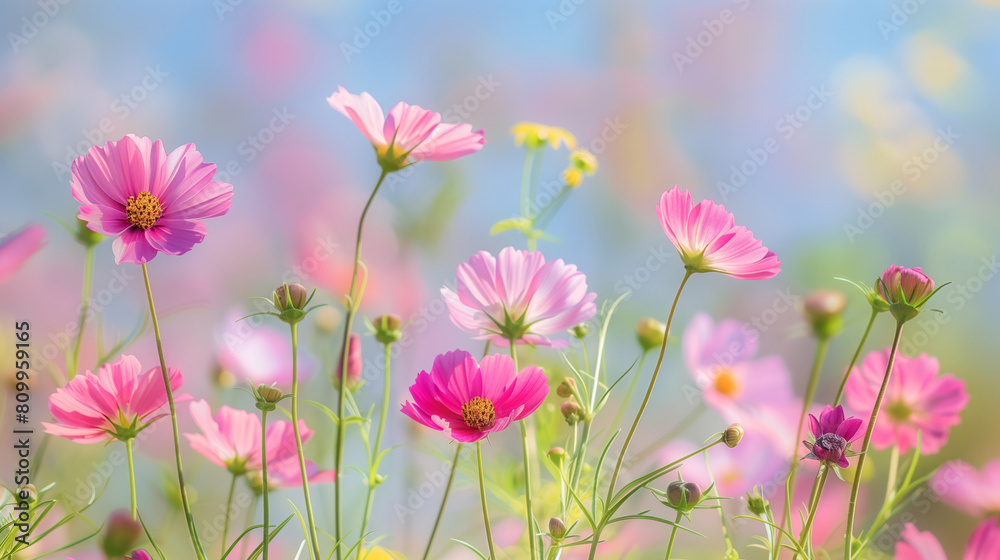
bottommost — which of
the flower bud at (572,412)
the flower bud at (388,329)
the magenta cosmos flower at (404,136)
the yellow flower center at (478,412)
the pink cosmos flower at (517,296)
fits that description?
the yellow flower center at (478,412)

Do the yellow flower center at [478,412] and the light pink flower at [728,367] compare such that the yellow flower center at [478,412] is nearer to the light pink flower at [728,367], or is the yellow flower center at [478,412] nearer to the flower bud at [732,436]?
the flower bud at [732,436]

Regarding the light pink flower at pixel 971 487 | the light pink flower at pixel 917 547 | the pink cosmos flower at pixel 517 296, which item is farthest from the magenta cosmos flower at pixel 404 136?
the light pink flower at pixel 971 487

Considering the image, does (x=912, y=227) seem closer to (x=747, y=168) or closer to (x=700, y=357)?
(x=747, y=168)

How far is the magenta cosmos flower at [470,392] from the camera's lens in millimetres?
287

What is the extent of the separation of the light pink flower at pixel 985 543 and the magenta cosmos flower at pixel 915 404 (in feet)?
0.16

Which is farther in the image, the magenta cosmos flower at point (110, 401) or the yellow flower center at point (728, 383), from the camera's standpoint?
the yellow flower center at point (728, 383)

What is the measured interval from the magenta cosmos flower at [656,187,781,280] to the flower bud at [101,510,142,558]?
28 centimetres

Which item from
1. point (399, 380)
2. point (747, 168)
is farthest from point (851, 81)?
point (399, 380)

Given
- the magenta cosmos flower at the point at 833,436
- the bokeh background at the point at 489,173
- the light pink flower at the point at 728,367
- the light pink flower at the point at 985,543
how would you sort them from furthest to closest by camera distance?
the bokeh background at the point at 489,173
the light pink flower at the point at 728,367
the light pink flower at the point at 985,543
the magenta cosmos flower at the point at 833,436

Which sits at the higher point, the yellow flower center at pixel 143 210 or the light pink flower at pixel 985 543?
the yellow flower center at pixel 143 210

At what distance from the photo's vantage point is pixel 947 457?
806 mm

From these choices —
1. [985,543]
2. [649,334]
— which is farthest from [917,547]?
[649,334]

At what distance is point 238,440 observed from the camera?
0.35 meters

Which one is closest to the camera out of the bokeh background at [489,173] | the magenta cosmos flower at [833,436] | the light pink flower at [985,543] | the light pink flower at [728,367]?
the magenta cosmos flower at [833,436]
